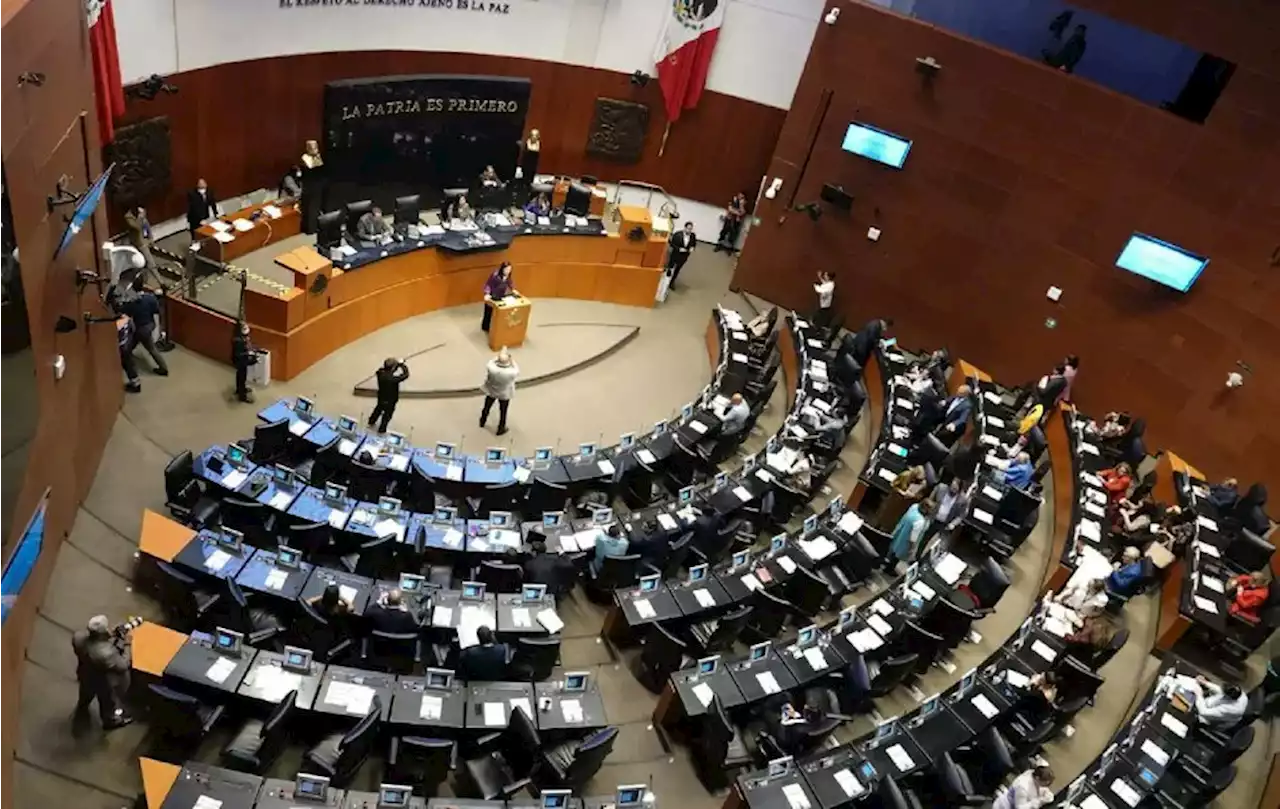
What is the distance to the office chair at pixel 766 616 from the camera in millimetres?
9672

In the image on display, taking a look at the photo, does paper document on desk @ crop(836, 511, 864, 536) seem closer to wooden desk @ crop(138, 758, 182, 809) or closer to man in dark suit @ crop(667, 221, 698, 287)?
wooden desk @ crop(138, 758, 182, 809)

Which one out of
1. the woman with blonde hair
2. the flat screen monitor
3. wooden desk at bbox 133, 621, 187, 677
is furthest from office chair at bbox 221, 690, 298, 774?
the woman with blonde hair

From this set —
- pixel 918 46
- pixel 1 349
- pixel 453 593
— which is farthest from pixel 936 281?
pixel 1 349

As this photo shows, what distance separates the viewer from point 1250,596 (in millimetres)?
10461

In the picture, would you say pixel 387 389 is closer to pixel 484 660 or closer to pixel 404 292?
pixel 404 292

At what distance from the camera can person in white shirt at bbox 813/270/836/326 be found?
15938mm

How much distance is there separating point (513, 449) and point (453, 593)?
3.78 meters

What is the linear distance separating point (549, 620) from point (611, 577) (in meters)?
1.26

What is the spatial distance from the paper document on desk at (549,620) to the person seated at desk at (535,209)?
8368 mm

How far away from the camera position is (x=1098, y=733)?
9891mm

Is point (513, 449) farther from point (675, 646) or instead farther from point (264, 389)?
point (675, 646)

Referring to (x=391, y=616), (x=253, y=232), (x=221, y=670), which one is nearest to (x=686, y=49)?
(x=253, y=232)

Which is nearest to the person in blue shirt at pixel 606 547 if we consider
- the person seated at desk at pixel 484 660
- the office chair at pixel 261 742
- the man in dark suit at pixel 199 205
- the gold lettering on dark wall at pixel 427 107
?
the person seated at desk at pixel 484 660

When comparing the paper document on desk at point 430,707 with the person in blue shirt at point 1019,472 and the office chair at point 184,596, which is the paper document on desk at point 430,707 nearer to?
the office chair at point 184,596
